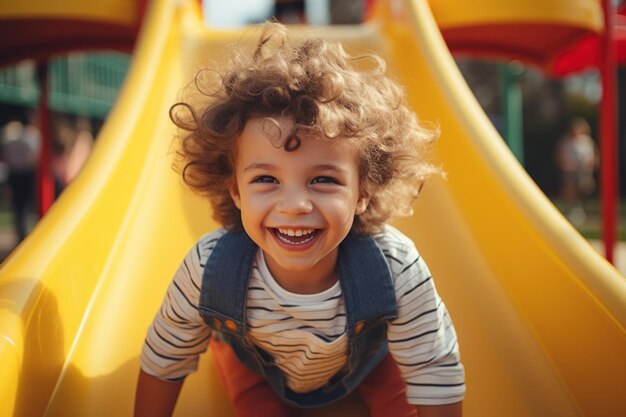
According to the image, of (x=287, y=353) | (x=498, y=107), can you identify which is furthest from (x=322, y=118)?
(x=498, y=107)

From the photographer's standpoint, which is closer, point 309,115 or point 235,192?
point 309,115

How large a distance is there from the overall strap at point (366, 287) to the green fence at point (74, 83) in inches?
396

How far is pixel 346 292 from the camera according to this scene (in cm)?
138

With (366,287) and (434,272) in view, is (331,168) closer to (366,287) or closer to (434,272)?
(366,287)

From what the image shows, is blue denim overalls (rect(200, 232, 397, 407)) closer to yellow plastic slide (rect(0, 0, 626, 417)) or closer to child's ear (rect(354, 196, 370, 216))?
child's ear (rect(354, 196, 370, 216))

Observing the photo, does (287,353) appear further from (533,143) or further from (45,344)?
(533,143)

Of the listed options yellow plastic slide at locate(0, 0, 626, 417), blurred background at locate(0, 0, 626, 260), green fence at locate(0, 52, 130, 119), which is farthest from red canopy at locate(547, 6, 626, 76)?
green fence at locate(0, 52, 130, 119)

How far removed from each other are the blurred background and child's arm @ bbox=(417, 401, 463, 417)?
11.2ft

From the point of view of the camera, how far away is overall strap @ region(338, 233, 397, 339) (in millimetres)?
1361

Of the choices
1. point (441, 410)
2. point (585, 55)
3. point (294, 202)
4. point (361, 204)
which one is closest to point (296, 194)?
point (294, 202)

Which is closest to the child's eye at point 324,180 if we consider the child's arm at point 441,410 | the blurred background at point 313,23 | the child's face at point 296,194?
the child's face at point 296,194

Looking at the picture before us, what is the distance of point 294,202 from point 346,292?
10.2 inches

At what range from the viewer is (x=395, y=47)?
10.8ft

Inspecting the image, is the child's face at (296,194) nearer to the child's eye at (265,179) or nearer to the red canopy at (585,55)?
the child's eye at (265,179)
